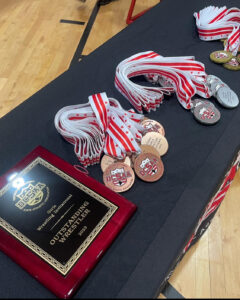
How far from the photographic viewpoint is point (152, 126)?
3.17 ft

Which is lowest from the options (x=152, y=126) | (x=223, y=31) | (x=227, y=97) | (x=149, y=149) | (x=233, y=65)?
(x=149, y=149)

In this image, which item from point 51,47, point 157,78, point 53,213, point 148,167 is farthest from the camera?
point 51,47

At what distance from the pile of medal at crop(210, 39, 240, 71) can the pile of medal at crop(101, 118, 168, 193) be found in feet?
1.73

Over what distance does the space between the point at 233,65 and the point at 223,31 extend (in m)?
0.22

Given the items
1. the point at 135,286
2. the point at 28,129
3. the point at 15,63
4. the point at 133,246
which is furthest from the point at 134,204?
the point at 15,63

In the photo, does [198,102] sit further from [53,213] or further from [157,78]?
[53,213]

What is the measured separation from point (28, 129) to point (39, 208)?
36 centimetres

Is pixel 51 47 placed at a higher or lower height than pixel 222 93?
higher

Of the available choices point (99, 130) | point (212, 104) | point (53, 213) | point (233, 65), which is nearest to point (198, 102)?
point (212, 104)

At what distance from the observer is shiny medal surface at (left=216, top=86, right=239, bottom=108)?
1025mm

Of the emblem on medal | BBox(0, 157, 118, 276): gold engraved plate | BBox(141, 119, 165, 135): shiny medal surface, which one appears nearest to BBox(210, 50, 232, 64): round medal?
the emblem on medal

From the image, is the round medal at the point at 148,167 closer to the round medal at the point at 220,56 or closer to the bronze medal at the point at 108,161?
the bronze medal at the point at 108,161

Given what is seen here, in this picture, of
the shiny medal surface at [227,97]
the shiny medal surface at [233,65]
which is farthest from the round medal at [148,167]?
the shiny medal surface at [233,65]

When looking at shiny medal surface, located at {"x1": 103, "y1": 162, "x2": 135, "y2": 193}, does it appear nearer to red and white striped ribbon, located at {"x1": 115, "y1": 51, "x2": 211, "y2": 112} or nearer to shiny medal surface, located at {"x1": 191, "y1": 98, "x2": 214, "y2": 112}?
red and white striped ribbon, located at {"x1": 115, "y1": 51, "x2": 211, "y2": 112}
